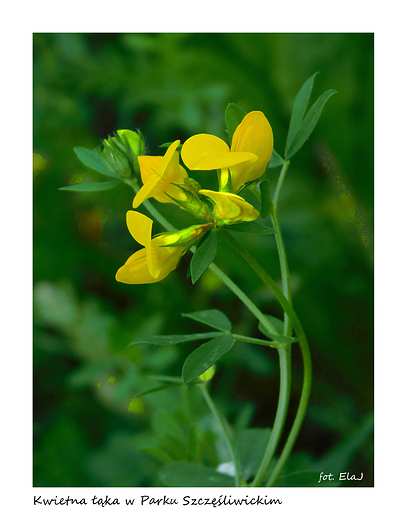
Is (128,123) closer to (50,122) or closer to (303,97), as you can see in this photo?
(50,122)

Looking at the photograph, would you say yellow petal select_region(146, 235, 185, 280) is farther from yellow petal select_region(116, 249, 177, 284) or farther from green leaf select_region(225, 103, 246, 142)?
green leaf select_region(225, 103, 246, 142)


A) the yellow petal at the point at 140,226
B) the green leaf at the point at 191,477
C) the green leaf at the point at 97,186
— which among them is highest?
the green leaf at the point at 97,186

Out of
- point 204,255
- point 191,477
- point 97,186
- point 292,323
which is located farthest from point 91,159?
point 191,477

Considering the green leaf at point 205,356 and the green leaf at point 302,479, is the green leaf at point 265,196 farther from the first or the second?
the green leaf at point 302,479

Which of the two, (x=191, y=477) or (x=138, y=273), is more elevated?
(x=138, y=273)

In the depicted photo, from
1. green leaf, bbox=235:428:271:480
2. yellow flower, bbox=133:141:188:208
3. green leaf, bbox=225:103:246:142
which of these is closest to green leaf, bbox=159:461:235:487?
green leaf, bbox=235:428:271:480

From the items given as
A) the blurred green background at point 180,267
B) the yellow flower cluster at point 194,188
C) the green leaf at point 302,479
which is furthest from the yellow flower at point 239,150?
the blurred green background at point 180,267

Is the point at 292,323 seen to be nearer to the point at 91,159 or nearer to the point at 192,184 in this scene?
the point at 192,184
